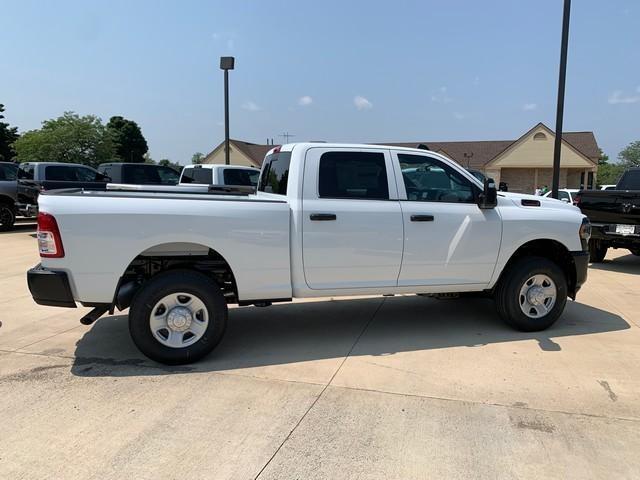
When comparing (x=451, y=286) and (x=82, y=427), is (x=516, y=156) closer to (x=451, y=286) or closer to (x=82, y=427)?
(x=451, y=286)

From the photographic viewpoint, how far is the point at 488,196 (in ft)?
16.9

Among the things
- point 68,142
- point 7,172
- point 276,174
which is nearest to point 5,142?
point 68,142

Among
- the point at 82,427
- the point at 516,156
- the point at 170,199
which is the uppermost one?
the point at 516,156

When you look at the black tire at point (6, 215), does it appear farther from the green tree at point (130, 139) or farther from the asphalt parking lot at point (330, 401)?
the green tree at point (130, 139)

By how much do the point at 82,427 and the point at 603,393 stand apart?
3.89 m

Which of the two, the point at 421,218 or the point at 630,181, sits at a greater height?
the point at 630,181

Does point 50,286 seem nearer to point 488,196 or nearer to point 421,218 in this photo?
point 421,218

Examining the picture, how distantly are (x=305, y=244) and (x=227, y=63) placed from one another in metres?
13.5

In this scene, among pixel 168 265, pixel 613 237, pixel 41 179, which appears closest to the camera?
pixel 168 265

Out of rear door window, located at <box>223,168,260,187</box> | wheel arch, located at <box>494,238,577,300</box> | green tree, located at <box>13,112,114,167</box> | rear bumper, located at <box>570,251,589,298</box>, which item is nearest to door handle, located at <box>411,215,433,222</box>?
wheel arch, located at <box>494,238,577,300</box>

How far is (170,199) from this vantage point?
14.4ft

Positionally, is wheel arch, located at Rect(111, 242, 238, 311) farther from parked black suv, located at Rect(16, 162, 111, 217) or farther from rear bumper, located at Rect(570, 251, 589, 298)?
parked black suv, located at Rect(16, 162, 111, 217)

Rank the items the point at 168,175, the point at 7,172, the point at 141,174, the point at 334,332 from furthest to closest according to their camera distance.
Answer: the point at 168,175, the point at 141,174, the point at 7,172, the point at 334,332

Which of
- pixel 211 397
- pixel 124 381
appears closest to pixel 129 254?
pixel 124 381
